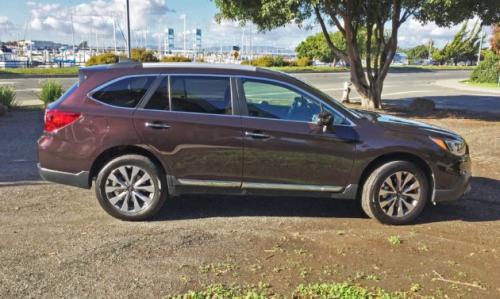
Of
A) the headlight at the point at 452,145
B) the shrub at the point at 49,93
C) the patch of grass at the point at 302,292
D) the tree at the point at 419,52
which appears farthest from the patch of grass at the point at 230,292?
A: the tree at the point at 419,52

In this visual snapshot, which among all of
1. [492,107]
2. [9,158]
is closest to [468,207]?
[9,158]

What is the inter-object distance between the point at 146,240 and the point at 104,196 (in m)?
0.82

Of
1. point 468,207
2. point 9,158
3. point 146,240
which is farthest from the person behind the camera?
point 9,158

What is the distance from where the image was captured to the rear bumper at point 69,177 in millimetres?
5371

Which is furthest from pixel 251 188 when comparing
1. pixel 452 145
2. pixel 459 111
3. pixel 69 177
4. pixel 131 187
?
pixel 459 111

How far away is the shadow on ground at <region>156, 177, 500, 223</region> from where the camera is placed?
5812 mm

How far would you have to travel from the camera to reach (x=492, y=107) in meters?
19.9

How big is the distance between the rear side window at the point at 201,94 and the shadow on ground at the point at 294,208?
1.24 metres

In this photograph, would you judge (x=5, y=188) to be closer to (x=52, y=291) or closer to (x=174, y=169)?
(x=174, y=169)

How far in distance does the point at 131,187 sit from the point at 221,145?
107 cm

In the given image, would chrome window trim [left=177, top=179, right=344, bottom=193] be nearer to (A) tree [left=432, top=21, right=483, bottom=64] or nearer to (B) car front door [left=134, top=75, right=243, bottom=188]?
(B) car front door [left=134, top=75, right=243, bottom=188]

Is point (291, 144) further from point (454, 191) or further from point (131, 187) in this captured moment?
point (454, 191)

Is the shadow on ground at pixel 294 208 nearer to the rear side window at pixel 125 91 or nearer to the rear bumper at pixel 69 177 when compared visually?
the rear bumper at pixel 69 177

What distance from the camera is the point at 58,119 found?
5.35 metres
